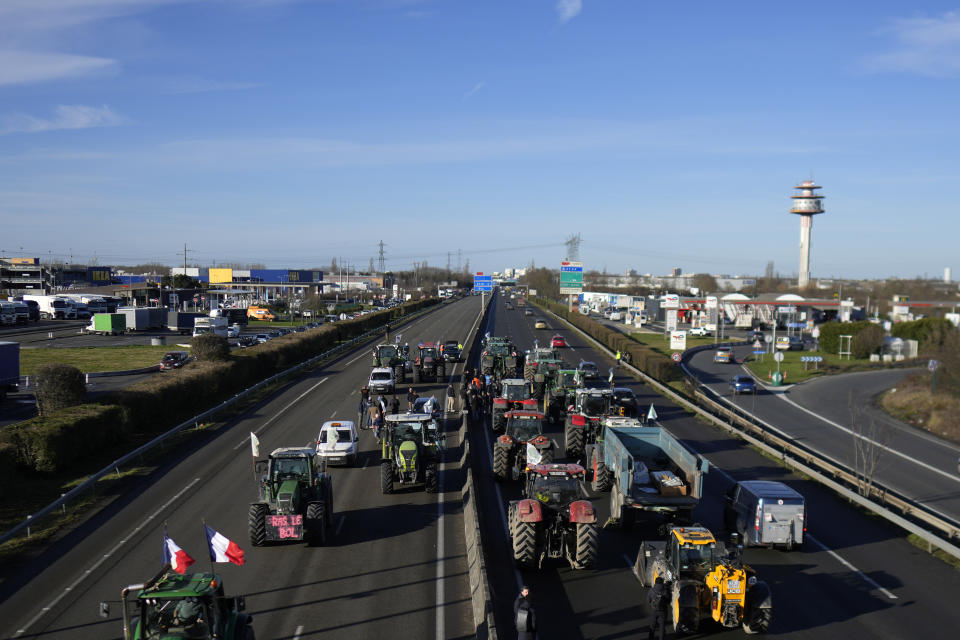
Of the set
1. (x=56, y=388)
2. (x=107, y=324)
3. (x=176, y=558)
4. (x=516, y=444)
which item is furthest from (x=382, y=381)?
(x=107, y=324)

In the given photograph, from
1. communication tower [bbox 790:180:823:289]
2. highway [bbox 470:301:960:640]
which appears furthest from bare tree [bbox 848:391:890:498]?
→ communication tower [bbox 790:180:823:289]

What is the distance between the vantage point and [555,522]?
54.4 feet

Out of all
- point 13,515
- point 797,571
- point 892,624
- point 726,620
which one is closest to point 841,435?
point 797,571

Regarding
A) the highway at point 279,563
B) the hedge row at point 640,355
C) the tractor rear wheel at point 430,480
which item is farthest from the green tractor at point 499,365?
the tractor rear wheel at point 430,480

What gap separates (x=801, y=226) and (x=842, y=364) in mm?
131235

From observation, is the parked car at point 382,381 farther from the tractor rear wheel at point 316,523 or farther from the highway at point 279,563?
the tractor rear wheel at point 316,523

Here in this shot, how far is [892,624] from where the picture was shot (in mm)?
14469

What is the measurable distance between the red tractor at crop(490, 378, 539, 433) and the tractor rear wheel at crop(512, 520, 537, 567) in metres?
11.8

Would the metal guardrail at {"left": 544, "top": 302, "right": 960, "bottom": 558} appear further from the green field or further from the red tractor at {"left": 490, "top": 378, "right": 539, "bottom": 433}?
the green field

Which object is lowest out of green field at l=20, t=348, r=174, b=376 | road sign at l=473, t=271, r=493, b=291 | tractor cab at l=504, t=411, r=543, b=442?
green field at l=20, t=348, r=174, b=376

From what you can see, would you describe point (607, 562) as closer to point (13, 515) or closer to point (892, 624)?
point (892, 624)

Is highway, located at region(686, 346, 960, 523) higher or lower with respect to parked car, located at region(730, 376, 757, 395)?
lower

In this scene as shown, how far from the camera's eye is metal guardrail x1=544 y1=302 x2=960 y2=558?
19.2m

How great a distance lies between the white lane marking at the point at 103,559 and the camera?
14.0 metres
